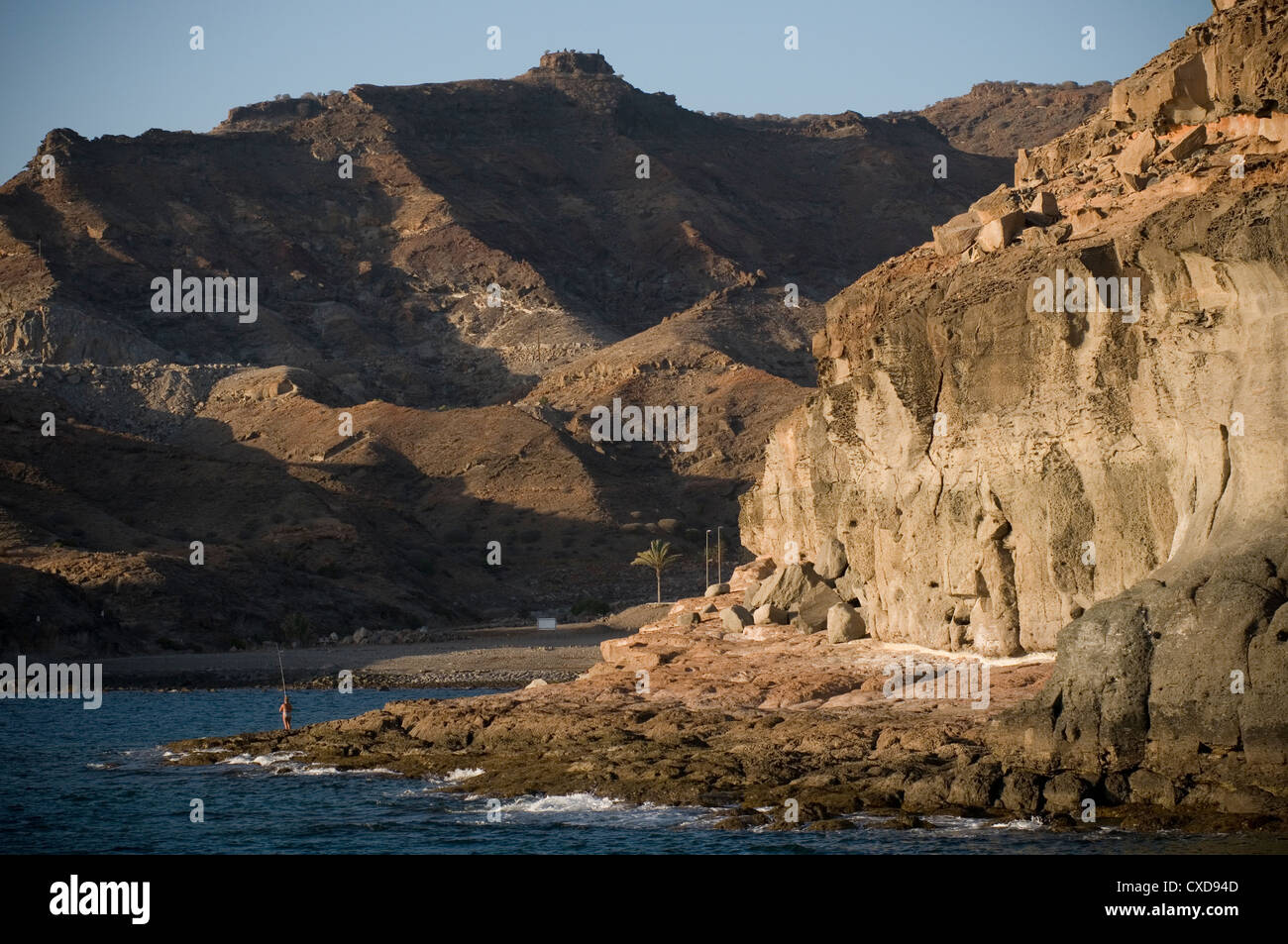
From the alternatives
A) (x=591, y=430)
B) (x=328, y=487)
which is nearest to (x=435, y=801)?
(x=328, y=487)

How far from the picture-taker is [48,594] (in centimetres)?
6412

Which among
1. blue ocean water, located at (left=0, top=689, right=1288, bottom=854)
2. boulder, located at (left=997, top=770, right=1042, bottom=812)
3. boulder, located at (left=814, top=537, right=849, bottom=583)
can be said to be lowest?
blue ocean water, located at (left=0, top=689, right=1288, bottom=854)

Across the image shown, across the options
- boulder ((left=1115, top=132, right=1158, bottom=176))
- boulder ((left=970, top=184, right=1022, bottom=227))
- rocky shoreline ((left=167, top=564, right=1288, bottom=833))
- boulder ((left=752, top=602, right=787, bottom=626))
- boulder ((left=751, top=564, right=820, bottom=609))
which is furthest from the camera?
boulder ((left=751, top=564, right=820, bottom=609))

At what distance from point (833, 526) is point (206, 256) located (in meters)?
144

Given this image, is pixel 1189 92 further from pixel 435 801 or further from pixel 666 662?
pixel 435 801

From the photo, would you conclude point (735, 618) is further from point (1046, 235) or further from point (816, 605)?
point (1046, 235)

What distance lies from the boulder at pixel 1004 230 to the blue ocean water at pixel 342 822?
14597 mm

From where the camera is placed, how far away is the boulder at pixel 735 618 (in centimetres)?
3988

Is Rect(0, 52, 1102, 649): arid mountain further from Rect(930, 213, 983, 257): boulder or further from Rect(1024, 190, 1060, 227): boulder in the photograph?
Rect(1024, 190, 1060, 227): boulder

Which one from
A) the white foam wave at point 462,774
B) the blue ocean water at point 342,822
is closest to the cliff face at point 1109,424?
the blue ocean water at point 342,822

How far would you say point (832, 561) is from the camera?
40094 mm

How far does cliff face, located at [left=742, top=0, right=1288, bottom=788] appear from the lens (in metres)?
21.5

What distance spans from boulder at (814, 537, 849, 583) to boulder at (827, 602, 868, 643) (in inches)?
127

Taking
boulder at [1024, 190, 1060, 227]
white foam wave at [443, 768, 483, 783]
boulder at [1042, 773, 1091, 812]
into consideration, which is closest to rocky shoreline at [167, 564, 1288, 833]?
boulder at [1042, 773, 1091, 812]
